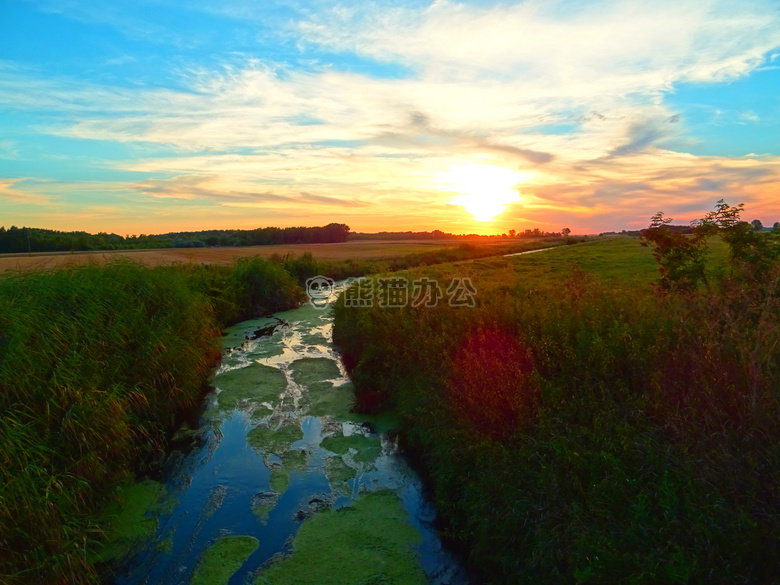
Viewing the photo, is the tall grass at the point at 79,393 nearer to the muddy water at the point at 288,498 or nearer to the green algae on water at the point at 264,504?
the muddy water at the point at 288,498

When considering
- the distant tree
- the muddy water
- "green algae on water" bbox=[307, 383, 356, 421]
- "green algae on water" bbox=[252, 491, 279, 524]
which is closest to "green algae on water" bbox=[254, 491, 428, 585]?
the muddy water

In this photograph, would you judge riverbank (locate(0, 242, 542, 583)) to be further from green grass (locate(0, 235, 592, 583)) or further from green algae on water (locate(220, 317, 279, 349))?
green algae on water (locate(220, 317, 279, 349))

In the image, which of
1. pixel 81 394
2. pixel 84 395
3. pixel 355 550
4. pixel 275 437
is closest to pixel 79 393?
pixel 81 394

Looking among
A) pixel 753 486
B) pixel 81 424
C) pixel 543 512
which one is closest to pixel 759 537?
pixel 753 486

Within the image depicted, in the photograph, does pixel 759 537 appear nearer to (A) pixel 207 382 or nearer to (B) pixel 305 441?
(B) pixel 305 441

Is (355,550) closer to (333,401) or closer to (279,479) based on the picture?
(279,479)
